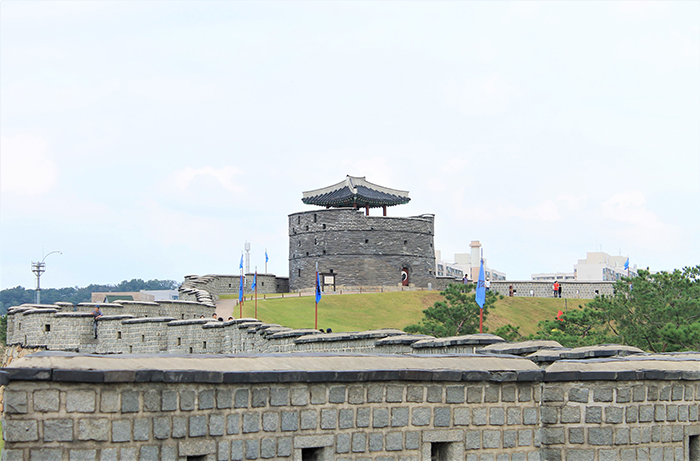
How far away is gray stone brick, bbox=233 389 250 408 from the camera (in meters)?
6.20

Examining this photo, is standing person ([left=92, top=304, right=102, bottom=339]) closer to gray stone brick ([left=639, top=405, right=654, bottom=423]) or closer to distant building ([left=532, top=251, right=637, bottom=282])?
gray stone brick ([left=639, top=405, right=654, bottom=423])

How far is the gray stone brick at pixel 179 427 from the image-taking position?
5996mm

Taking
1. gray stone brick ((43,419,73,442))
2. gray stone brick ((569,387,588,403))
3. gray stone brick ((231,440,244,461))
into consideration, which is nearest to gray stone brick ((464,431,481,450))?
gray stone brick ((569,387,588,403))

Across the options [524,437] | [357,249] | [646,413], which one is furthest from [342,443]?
[357,249]

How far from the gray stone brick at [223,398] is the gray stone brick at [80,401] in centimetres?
86

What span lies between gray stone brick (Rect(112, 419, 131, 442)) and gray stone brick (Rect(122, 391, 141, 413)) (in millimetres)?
76

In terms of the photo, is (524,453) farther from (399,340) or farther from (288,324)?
(288,324)

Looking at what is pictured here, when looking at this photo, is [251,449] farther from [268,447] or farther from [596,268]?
[596,268]

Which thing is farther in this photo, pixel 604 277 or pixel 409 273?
pixel 604 277

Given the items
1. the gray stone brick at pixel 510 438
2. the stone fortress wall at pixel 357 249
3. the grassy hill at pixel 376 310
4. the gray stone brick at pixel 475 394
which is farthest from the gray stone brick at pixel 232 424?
the stone fortress wall at pixel 357 249

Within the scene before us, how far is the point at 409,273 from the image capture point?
53000mm

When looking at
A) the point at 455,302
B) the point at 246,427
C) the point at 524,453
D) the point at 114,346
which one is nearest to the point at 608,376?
the point at 524,453

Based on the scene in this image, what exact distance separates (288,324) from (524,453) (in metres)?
27.4

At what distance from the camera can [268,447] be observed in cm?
633
